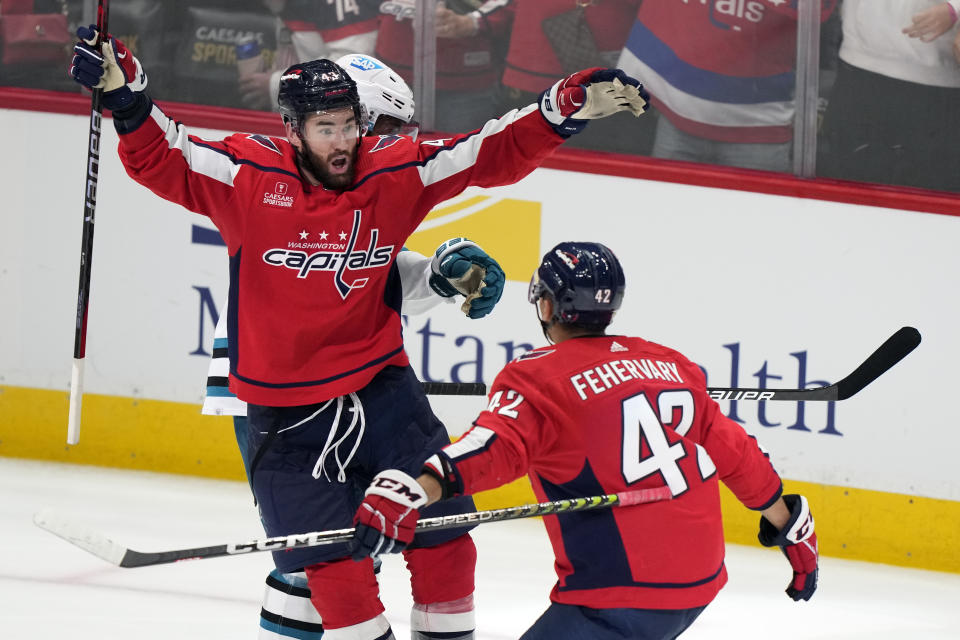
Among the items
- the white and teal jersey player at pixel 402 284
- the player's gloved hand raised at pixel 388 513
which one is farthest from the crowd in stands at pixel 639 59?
the player's gloved hand raised at pixel 388 513

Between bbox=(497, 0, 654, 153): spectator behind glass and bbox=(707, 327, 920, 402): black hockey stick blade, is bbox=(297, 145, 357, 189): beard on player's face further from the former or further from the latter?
bbox=(497, 0, 654, 153): spectator behind glass

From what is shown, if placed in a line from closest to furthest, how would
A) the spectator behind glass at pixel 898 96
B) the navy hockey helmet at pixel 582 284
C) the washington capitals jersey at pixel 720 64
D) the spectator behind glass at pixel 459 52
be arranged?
the navy hockey helmet at pixel 582 284, the spectator behind glass at pixel 898 96, the washington capitals jersey at pixel 720 64, the spectator behind glass at pixel 459 52

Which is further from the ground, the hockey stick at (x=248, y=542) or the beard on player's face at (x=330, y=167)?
the beard on player's face at (x=330, y=167)

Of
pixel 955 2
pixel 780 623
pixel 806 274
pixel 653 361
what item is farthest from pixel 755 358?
pixel 653 361

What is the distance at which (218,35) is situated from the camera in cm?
514

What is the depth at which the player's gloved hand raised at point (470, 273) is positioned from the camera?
294cm

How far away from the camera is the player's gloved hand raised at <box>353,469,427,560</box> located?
A: 222 cm

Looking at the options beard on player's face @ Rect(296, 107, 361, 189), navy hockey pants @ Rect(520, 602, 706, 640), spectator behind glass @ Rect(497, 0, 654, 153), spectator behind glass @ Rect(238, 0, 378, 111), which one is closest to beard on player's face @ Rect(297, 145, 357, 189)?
beard on player's face @ Rect(296, 107, 361, 189)

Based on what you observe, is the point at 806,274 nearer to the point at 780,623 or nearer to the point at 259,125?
the point at 780,623

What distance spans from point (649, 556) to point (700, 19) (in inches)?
108

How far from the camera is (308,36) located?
5.05m

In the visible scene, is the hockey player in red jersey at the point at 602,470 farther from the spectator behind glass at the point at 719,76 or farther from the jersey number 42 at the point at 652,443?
the spectator behind glass at the point at 719,76

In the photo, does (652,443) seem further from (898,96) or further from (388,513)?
(898,96)

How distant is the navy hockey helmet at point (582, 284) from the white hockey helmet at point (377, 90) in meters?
0.77
